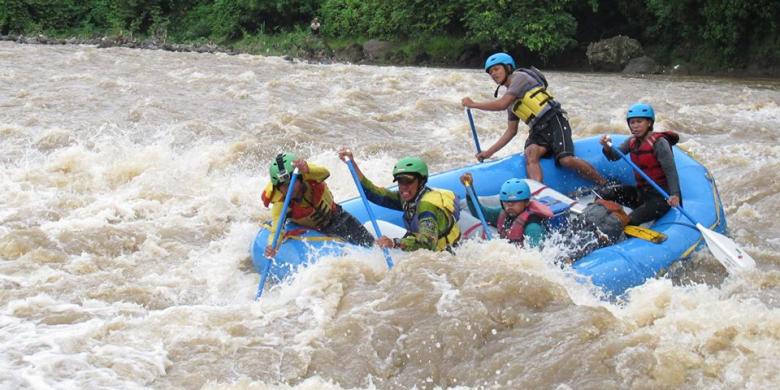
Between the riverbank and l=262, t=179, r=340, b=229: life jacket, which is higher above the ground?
l=262, t=179, r=340, b=229: life jacket

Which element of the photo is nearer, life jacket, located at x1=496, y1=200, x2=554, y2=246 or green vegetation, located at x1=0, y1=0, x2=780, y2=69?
life jacket, located at x1=496, y1=200, x2=554, y2=246

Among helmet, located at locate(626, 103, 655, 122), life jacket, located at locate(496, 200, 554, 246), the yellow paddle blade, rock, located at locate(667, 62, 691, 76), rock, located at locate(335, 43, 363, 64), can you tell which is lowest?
rock, located at locate(335, 43, 363, 64)

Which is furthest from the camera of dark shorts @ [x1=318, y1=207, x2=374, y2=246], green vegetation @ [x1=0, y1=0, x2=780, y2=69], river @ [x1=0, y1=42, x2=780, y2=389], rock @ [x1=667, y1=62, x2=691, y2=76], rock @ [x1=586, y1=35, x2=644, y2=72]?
rock @ [x1=586, y1=35, x2=644, y2=72]

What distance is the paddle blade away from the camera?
590cm

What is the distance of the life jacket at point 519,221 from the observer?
5793 millimetres

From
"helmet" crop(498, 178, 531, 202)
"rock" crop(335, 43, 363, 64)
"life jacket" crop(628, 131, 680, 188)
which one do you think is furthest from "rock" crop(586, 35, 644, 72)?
"helmet" crop(498, 178, 531, 202)

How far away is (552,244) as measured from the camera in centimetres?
577

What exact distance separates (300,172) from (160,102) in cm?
783

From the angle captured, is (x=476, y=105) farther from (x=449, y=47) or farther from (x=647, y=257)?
(x=449, y=47)

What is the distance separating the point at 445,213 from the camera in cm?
566

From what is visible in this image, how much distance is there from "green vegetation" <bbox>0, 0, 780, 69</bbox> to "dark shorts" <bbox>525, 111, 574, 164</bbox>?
1357 cm

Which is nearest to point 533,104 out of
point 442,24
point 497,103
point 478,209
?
point 497,103

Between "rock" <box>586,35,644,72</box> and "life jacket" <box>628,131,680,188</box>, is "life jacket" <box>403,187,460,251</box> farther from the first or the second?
"rock" <box>586,35,644,72</box>

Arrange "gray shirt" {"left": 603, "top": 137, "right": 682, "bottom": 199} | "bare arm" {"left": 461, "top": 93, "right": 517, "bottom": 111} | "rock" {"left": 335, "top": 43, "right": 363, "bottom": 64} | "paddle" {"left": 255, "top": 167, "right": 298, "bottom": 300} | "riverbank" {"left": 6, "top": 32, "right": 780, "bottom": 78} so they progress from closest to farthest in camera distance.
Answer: "paddle" {"left": 255, "top": 167, "right": 298, "bottom": 300}
"gray shirt" {"left": 603, "top": 137, "right": 682, "bottom": 199}
"bare arm" {"left": 461, "top": 93, "right": 517, "bottom": 111}
"riverbank" {"left": 6, "top": 32, "right": 780, "bottom": 78}
"rock" {"left": 335, "top": 43, "right": 363, "bottom": 64}
